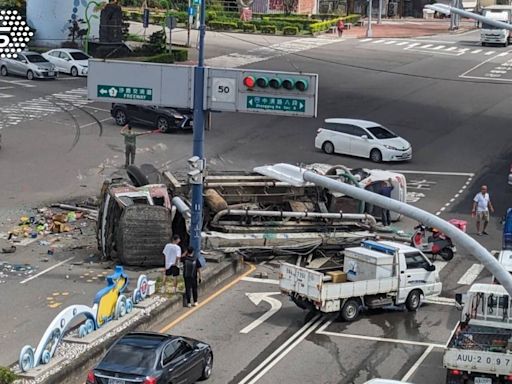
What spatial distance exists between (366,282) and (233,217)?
23.9ft

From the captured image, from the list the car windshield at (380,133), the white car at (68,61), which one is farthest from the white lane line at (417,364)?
the white car at (68,61)

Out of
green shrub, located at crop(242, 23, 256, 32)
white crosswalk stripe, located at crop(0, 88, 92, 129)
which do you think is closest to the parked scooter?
white crosswalk stripe, located at crop(0, 88, 92, 129)

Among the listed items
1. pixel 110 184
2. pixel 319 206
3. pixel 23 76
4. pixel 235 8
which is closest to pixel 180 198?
pixel 110 184

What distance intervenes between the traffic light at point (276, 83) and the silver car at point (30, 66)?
3364cm

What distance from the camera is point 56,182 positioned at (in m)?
38.2

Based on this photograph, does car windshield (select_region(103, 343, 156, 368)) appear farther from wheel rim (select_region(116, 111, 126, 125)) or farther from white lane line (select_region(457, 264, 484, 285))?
wheel rim (select_region(116, 111, 126, 125))

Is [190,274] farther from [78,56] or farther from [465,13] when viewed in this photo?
[78,56]

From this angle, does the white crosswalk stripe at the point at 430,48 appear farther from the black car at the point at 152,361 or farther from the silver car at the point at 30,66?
the black car at the point at 152,361

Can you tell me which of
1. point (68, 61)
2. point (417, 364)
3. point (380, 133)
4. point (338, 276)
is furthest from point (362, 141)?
point (68, 61)

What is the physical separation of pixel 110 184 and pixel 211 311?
22.0 feet

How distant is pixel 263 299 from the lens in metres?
26.7

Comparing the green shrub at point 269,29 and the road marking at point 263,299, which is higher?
the green shrub at point 269,29

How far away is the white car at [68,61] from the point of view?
61500 millimetres

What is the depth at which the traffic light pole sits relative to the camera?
90.9 feet
